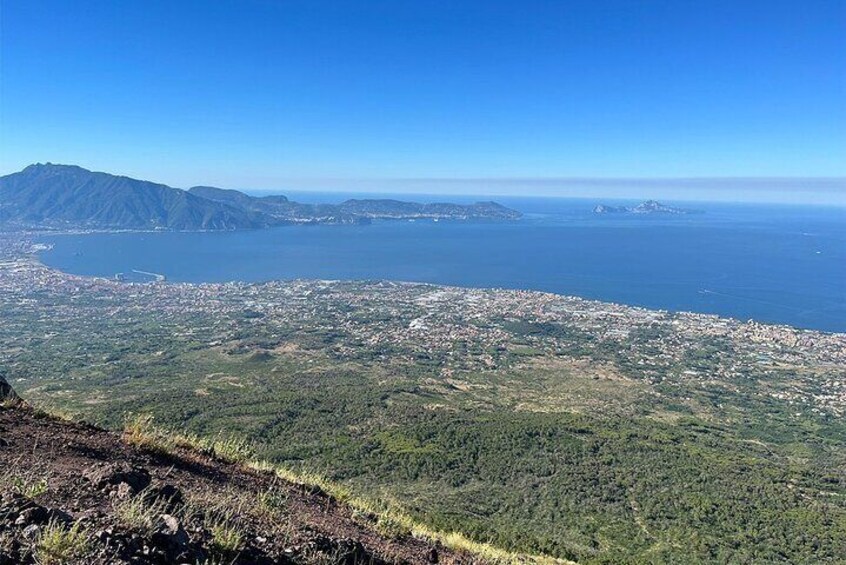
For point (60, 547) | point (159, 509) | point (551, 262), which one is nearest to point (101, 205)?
point (551, 262)

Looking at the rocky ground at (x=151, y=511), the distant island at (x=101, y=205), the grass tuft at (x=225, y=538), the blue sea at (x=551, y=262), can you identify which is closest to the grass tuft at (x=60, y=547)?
the rocky ground at (x=151, y=511)

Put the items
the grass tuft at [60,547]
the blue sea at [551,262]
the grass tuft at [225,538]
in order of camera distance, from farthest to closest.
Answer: the blue sea at [551,262] → the grass tuft at [225,538] → the grass tuft at [60,547]

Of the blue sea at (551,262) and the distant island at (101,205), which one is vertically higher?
the distant island at (101,205)

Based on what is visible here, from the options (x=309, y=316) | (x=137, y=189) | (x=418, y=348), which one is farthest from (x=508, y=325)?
(x=137, y=189)

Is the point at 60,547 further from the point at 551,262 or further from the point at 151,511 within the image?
the point at 551,262

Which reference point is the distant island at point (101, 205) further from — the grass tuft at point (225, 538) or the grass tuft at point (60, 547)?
the grass tuft at point (60, 547)

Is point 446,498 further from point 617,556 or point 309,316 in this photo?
point 309,316
